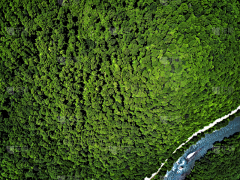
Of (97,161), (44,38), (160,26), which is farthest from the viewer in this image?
(97,161)

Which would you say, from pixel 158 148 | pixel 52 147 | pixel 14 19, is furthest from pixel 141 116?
pixel 14 19

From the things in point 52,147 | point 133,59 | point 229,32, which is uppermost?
point 229,32

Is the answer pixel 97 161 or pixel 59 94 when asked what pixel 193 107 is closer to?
pixel 97 161

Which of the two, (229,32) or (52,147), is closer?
(229,32)

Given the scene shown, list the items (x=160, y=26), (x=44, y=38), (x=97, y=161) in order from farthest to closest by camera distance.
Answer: (x=97, y=161) → (x=44, y=38) → (x=160, y=26)

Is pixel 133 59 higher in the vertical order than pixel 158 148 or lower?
higher

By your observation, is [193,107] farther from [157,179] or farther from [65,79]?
[65,79]

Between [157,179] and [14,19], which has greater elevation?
[14,19]

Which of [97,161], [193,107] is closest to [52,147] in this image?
[97,161]

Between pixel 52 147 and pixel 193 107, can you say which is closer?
pixel 193 107
